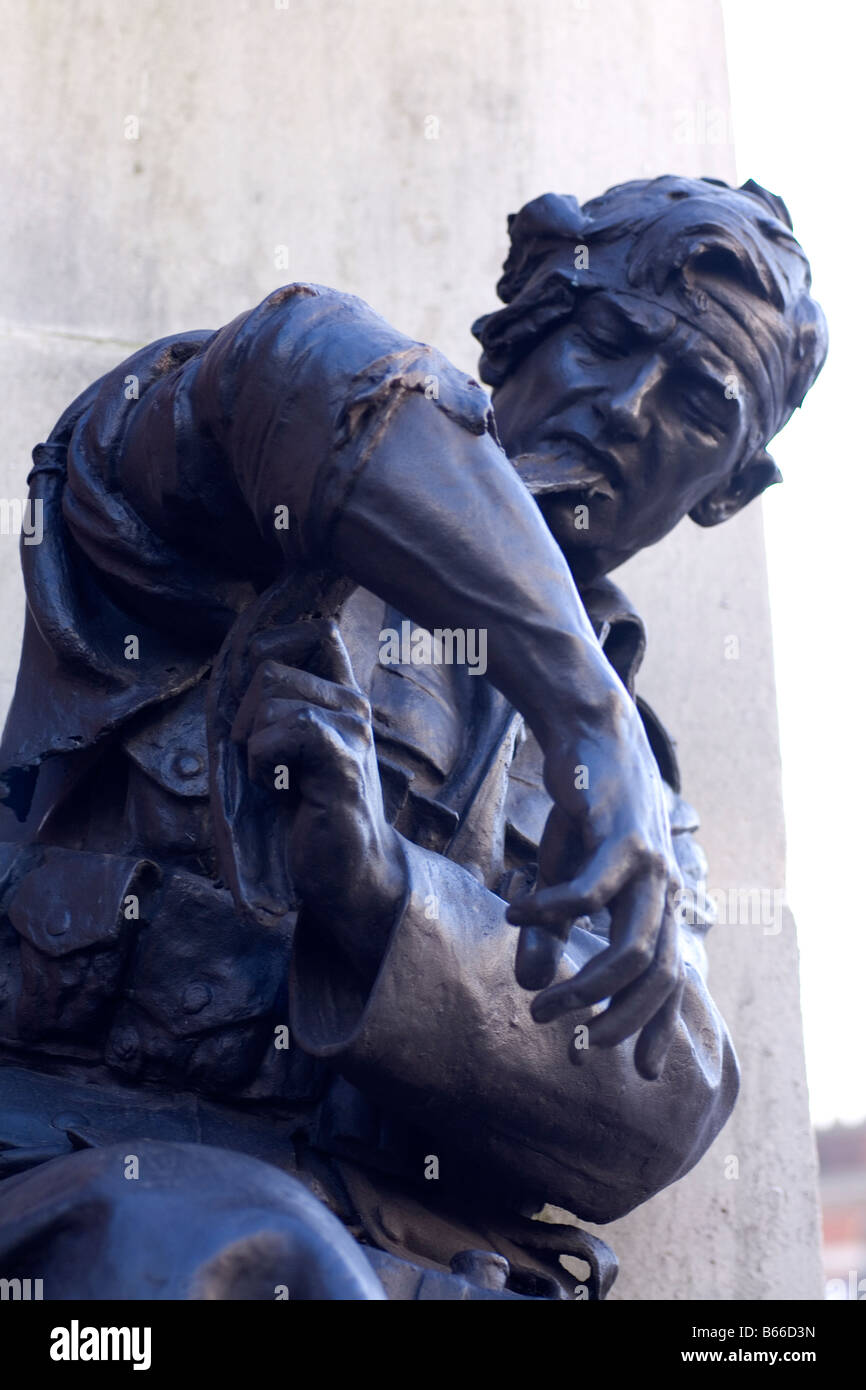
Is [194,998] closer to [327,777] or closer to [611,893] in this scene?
[327,777]

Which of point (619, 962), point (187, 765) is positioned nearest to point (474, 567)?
point (619, 962)

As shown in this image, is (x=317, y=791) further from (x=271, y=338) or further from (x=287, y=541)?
(x=271, y=338)

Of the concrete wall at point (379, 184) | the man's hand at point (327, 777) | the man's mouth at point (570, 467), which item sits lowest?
the man's hand at point (327, 777)

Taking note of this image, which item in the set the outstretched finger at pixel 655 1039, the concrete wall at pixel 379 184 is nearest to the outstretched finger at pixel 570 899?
the outstretched finger at pixel 655 1039

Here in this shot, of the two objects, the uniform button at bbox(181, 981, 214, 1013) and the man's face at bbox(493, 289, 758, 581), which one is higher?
the man's face at bbox(493, 289, 758, 581)

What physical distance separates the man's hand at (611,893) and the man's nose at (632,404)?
2.27 ft

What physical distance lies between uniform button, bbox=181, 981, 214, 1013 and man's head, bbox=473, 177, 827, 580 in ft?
2.19

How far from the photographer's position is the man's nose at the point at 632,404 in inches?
93.2

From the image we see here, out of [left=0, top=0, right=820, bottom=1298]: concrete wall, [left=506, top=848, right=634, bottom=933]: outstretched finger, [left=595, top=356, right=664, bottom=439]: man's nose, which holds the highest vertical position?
[left=0, top=0, right=820, bottom=1298]: concrete wall

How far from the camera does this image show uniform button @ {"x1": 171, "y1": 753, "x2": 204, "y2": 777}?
2.16m

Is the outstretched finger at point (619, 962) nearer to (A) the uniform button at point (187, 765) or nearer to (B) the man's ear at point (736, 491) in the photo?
(A) the uniform button at point (187, 765)

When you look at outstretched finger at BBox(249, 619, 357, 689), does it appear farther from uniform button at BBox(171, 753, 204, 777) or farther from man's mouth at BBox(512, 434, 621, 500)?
man's mouth at BBox(512, 434, 621, 500)

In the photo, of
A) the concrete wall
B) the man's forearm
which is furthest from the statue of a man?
the concrete wall

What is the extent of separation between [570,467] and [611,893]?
848 millimetres
